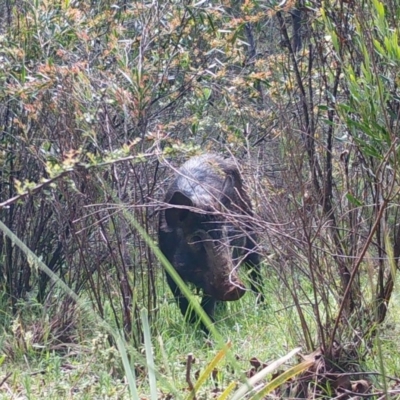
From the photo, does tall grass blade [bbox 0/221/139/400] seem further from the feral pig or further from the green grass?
the feral pig

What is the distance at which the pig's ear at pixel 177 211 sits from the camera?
6.24 m

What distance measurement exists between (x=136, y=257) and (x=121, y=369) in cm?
108

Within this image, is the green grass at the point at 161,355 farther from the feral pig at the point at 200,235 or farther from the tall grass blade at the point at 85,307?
the tall grass blade at the point at 85,307

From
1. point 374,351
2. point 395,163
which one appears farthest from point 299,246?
point 395,163

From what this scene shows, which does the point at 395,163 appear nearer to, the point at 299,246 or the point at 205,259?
the point at 299,246

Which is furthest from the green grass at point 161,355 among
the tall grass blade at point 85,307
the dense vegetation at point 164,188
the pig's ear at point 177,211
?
the tall grass blade at point 85,307

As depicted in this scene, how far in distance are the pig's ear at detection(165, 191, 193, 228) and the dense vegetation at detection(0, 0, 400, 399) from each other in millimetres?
212

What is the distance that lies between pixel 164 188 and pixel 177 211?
0.70 meters

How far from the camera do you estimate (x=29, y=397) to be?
3.90 metres

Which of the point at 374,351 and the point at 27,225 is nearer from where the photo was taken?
the point at 374,351

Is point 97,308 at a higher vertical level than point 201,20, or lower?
lower

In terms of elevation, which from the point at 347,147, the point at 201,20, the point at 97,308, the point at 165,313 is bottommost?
the point at 165,313

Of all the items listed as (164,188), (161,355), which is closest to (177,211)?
(164,188)

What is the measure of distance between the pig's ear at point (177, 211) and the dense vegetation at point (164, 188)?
8.3 inches
